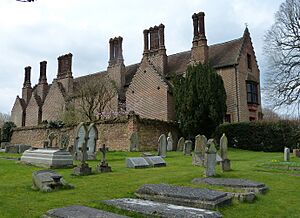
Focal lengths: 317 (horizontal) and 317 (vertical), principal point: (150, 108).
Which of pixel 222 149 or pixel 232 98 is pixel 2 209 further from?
pixel 232 98

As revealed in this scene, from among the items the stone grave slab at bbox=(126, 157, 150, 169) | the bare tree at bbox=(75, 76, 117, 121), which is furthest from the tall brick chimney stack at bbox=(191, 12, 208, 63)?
the stone grave slab at bbox=(126, 157, 150, 169)

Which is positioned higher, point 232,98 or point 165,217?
point 232,98

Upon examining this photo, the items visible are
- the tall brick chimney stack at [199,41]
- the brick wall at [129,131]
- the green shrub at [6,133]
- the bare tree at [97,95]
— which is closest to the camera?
the brick wall at [129,131]

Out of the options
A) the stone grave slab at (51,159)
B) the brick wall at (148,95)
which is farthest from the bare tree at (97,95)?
the stone grave slab at (51,159)

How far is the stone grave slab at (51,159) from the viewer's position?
13.1 metres

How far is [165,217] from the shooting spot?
5.49 metres

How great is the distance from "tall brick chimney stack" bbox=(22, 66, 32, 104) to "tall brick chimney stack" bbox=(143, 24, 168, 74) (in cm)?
2301

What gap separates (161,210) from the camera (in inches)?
227

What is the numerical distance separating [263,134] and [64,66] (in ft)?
92.5

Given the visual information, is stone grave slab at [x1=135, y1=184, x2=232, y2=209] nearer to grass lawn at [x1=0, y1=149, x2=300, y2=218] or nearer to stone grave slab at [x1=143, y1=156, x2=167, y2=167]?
grass lawn at [x1=0, y1=149, x2=300, y2=218]

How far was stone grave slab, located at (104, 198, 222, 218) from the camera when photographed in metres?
5.44

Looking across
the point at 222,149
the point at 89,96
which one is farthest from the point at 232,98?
the point at 222,149

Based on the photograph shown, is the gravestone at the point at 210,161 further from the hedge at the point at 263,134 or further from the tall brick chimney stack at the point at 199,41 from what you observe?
the tall brick chimney stack at the point at 199,41

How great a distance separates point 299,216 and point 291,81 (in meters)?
25.1
